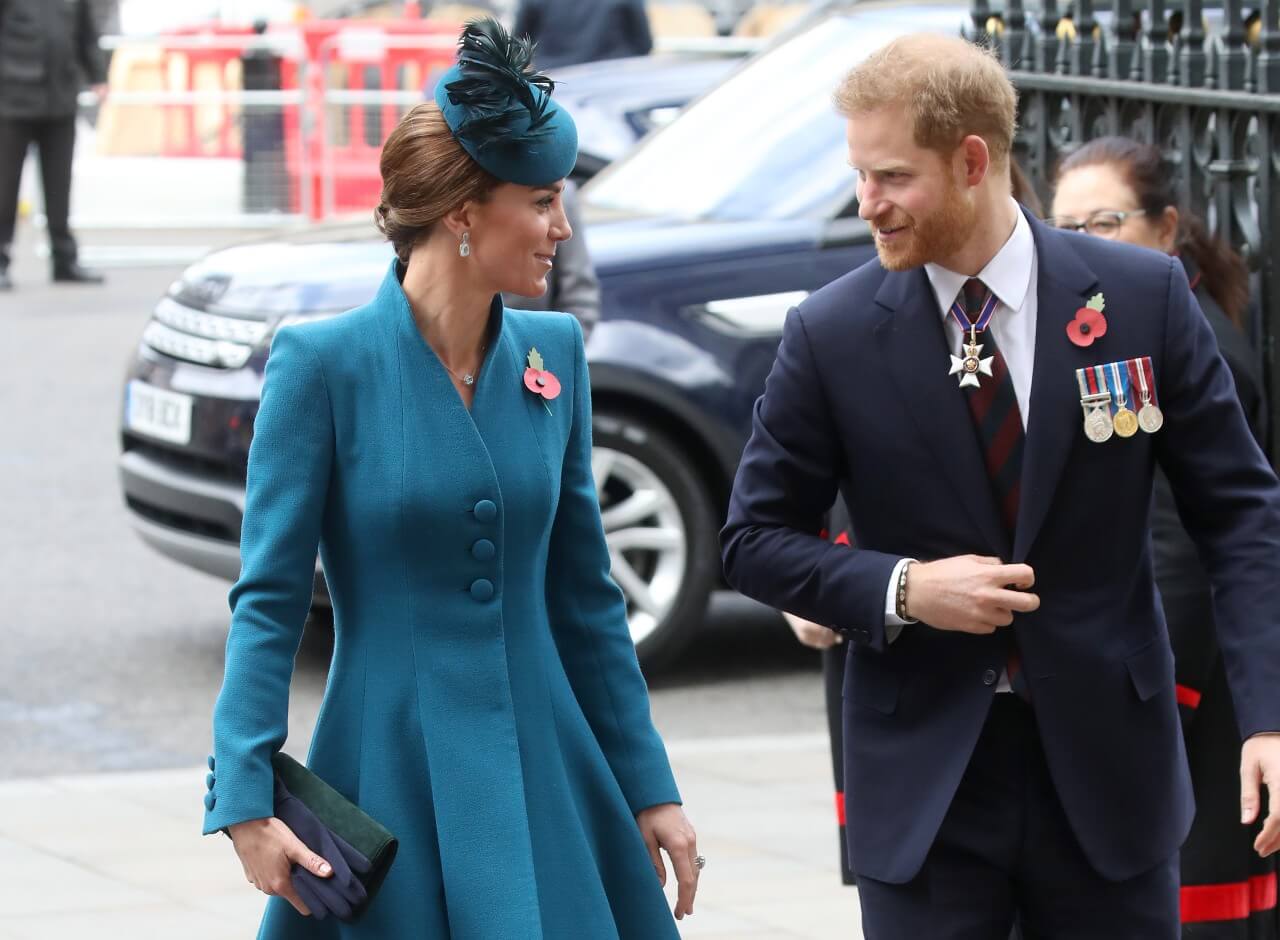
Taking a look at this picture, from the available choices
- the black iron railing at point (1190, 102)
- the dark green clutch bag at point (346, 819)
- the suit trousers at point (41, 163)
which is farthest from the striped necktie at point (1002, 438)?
the suit trousers at point (41, 163)

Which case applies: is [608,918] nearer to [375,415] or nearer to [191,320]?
[375,415]

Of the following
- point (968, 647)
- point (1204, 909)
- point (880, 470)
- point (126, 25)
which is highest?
point (880, 470)

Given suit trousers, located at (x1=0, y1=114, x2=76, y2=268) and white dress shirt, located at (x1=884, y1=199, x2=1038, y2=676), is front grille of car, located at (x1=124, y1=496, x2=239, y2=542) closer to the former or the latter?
white dress shirt, located at (x1=884, y1=199, x2=1038, y2=676)

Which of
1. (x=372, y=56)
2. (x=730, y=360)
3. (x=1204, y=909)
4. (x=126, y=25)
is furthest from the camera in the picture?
(x=126, y=25)

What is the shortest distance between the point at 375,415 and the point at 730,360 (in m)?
4.30

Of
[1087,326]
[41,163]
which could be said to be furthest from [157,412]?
[41,163]

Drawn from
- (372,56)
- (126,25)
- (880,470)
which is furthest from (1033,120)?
(126,25)

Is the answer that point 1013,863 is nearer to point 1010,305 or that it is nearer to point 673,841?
point 673,841

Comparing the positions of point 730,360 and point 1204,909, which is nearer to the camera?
point 1204,909

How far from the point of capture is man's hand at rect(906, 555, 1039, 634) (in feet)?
10.4

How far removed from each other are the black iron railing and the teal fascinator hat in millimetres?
1551

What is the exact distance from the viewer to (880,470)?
336 cm

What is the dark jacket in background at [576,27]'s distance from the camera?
476 inches

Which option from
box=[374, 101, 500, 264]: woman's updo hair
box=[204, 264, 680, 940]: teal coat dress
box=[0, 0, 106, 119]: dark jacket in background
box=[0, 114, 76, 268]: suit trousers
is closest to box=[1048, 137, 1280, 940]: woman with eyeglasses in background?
box=[204, 264, 680, 940]: teal coat dress
